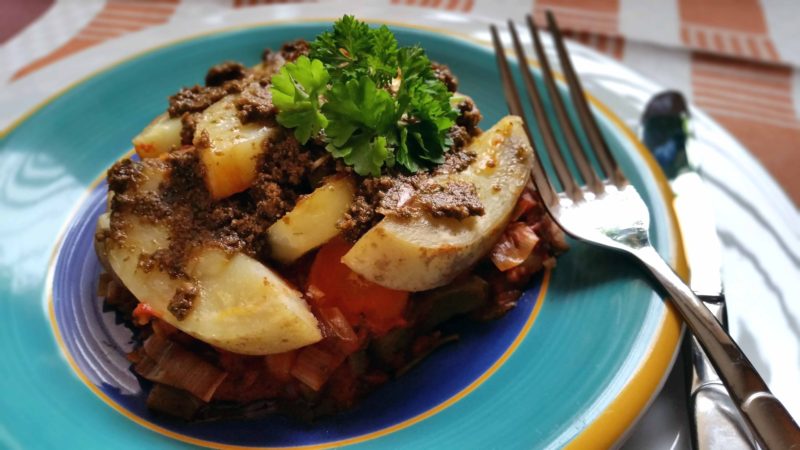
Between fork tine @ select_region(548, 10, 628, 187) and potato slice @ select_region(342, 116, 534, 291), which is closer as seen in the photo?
potato slice @ select_region(342, 116, 534, 291)

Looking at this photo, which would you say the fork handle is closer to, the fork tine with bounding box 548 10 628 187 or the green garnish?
the fork tine with bounding box 548 10 628 187

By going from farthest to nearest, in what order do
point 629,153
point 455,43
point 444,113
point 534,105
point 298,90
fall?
point 455,43 < point 534,105 < point 629,153 < point 444,113 < point 298,90

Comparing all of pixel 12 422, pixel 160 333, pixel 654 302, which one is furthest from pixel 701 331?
pixel 12 422

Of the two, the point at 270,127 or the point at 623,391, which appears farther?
the point at 270,127

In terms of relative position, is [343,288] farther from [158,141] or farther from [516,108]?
[516,108]

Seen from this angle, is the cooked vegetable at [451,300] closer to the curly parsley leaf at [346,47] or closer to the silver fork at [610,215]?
the silver fork at [610,215]

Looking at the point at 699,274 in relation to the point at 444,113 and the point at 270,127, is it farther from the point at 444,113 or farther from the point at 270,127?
the point at 270,127

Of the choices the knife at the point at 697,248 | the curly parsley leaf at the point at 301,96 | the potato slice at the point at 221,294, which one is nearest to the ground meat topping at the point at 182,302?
the potato slice at the point at 221,294

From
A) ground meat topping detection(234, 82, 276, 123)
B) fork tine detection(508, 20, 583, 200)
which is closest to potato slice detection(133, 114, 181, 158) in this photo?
ground meat topping detection(234, 82, 276, 123)
